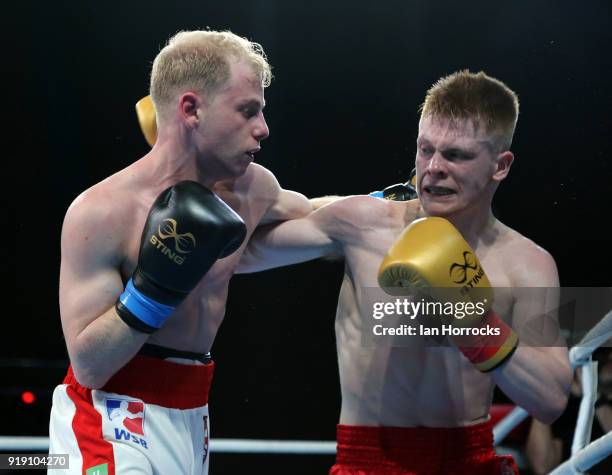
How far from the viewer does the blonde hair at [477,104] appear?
197 centimetres

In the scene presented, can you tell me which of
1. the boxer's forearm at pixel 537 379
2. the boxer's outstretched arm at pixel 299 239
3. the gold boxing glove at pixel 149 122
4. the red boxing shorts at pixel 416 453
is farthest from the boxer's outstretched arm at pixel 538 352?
the gold boxing glove at pixel 149 122

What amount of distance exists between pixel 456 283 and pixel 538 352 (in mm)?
267

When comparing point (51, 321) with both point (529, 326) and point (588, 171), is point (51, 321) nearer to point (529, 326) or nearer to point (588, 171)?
point (588, 171)

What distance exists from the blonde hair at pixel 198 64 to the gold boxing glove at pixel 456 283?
57 cm

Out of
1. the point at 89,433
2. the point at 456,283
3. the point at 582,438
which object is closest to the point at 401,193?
the point at 456,283

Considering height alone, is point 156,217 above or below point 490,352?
above

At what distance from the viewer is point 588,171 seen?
3490 millimetres

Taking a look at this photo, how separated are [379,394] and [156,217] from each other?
0.66 meters

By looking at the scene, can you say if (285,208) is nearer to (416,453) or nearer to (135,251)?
(135,251)

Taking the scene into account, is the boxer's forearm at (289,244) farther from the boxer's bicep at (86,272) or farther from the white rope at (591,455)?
the white rope at (591,455)

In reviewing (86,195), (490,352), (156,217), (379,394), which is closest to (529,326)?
(490,352)

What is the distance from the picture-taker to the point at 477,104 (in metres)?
1.98

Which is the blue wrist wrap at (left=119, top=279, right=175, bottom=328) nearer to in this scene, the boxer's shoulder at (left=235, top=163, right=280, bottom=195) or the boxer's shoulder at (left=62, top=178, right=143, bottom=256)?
the boxer's shoulder at (left=62, top=178, right=143, bottom=256)

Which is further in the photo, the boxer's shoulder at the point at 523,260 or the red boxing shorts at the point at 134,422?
the boxer's shoulder at the point at 523,260
